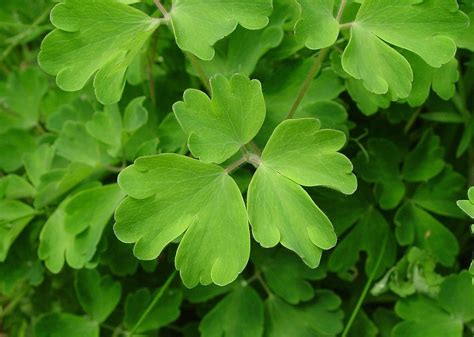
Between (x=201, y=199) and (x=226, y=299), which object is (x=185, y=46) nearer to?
(x=201, y=199)

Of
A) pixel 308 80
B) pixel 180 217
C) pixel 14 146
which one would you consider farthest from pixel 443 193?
pixel 14 146

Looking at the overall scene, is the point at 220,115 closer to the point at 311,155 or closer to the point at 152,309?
the point at 311,155

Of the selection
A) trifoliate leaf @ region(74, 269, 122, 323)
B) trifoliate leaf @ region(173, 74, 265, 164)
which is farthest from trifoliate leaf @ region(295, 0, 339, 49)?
trifoliate leaf @ region(74, 269, 122, 323)

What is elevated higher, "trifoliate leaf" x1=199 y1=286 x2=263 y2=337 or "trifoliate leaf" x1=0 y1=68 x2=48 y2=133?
"trifoliate leaf" x1=0 y1=68 x2=48 y2=133

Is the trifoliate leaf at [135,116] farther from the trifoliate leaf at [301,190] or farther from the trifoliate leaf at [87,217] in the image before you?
the trifoliate leaf at [301,190]

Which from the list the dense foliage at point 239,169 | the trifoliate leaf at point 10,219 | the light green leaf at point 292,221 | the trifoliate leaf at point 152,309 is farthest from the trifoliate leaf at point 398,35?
the trifoliate leaf at point 10,219

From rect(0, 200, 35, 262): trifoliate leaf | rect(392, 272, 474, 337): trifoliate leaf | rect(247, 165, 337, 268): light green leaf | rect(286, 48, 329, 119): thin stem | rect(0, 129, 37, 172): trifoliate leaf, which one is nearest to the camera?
rect(247, 165, 337, 268): light green leaf

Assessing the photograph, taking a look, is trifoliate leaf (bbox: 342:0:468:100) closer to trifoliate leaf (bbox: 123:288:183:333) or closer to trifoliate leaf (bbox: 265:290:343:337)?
trifoliate leaf (bbox: 265:290:343:337)
